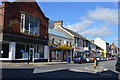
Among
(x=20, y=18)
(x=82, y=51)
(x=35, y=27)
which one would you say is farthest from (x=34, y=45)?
(x=82, y=51)

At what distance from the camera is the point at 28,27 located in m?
27.6

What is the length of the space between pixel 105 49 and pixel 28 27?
6919 cm

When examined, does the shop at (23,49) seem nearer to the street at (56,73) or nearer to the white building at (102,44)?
the street at (56,73)

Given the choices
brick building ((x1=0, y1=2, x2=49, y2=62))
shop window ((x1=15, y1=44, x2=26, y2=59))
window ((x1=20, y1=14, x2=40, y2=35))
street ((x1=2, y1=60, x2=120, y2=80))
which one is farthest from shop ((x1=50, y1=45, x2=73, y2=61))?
street ((x1=2, y1=60, x2=120, y2=80))

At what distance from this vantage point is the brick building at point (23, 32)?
23375 mm

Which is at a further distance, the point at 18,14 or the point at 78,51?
the point at 78,51

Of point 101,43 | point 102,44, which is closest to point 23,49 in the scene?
point 102,44

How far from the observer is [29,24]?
27812 mm

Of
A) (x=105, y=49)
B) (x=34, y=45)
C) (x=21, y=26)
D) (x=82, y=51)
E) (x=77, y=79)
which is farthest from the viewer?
(x=105, y=49)

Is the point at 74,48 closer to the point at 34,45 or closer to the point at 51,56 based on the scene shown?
the point at 51,56

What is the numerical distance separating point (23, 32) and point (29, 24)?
2.25 meters

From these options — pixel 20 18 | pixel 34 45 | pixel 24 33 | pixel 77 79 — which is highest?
pixel 20 18

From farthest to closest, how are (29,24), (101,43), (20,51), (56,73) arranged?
(101,43) < (29,24) < (20,51) < (56,73)

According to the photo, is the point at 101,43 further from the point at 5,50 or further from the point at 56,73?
the point at 56,73
